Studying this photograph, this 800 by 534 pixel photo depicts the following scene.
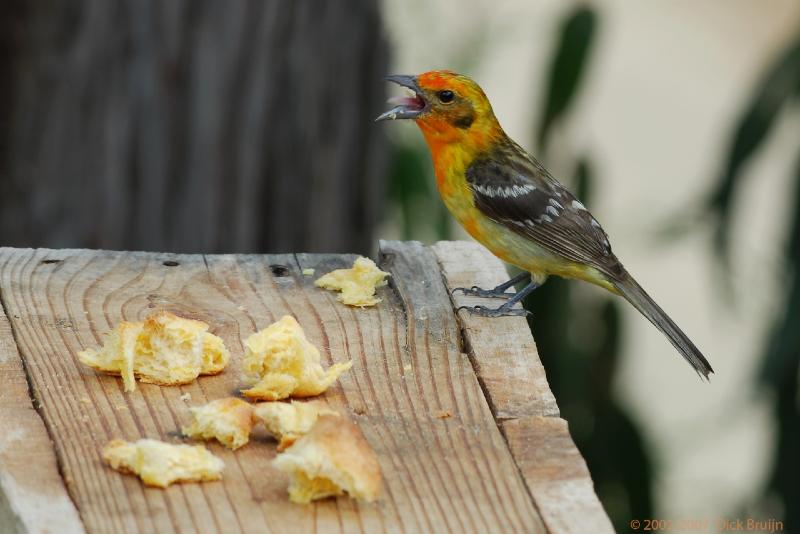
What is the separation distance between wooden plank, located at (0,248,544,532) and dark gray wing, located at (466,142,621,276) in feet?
1.93

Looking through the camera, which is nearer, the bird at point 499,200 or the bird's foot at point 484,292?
the bird's foot at point 484,292

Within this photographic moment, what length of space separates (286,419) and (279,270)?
1.36 m

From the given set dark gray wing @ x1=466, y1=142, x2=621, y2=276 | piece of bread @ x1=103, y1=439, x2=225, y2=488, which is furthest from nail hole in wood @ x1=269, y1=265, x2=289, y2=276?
piece of bread @ x1=103, y1=439, x2=225, y2=488

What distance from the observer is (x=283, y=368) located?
3.31 meters

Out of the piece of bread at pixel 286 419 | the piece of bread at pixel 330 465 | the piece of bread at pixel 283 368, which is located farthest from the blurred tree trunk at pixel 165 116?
the piece of bread at pixel 330 465

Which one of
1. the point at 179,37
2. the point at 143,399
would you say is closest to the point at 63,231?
the point at 179,37

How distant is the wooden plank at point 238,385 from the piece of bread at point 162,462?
23 mm

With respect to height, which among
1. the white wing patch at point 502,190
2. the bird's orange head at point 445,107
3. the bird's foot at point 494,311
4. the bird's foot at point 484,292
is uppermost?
the bird's orange head at point 445,107

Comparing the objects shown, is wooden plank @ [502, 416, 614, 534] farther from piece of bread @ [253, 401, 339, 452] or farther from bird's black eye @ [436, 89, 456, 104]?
bird's black eye @ [436, 89, 456, 104]

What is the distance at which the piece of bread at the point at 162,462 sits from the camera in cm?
278

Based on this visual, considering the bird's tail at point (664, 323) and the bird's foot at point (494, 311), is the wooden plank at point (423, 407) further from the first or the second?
the bird's tail at point (664, 323)

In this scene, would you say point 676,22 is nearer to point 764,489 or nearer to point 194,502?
point 764,489

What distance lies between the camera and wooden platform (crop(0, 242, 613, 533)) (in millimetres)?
2734

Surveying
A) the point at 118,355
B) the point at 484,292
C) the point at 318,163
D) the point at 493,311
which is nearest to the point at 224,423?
the point at 118,355
